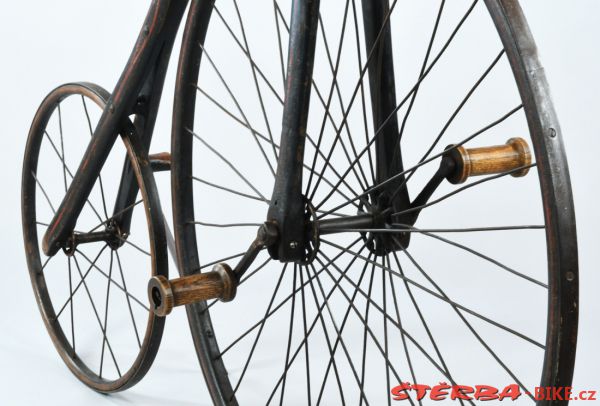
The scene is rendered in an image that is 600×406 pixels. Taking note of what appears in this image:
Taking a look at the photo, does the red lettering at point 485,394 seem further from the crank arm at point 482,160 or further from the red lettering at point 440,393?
the crank arm at point 482,160

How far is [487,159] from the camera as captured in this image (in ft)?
5.09

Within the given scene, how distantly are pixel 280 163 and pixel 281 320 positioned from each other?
1116 mm

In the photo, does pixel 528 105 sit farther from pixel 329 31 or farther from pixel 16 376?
pixel 329 31

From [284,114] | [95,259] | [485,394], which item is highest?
[95,259]

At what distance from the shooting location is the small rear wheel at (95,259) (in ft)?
6.40

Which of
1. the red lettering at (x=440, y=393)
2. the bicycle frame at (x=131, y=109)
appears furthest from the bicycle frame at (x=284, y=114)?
the red lettering at (x=440, y=393)

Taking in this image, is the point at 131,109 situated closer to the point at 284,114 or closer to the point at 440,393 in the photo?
the point at 284,114

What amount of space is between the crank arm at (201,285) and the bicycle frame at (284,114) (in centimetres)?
3

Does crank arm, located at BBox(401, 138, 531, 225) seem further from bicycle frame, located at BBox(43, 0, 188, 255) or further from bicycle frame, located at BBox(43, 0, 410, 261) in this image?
bicycle frame, located at BBox(43, 0, 188, 255)

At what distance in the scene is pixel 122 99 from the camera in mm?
1854

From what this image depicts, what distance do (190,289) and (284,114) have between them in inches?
12.7

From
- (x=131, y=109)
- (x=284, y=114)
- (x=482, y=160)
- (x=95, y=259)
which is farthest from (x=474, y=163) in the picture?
(x=95, y=259)

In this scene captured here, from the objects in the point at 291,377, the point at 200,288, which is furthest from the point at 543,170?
the point at 291,377

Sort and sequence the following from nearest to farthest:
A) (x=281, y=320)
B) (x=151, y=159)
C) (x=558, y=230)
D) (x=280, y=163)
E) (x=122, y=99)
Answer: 1. (x=558, y=230)
2. (x=280, y=163)
3. (x=122, y=99)
4. (x=151, y=159)
5. (x=281, y=320)
